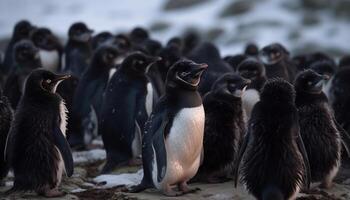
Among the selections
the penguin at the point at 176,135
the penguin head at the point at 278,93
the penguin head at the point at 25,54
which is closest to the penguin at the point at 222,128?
the penguin at the point at 176,135

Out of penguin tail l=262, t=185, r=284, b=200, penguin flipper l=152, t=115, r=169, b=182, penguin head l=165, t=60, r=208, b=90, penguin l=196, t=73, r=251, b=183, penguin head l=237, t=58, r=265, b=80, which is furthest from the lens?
penguin head l=237, t=58, r=265, b=80

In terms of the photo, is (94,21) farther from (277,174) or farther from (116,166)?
(277,174)

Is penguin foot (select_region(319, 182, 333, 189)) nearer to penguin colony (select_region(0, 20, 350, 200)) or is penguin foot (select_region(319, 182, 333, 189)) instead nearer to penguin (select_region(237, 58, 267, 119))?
penguin colony (select_region(0, 20, 350, 200))

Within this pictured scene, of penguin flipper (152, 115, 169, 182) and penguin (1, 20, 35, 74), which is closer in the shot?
penguin flipper (152, 115, 169, 182)

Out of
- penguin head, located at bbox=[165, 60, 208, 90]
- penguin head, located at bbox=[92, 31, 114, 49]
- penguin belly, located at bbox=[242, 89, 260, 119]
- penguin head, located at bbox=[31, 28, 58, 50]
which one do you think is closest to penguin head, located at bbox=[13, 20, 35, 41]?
penguin head, located at bbox=[31, 28, 58, 50]

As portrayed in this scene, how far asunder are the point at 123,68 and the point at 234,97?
147 centimetres

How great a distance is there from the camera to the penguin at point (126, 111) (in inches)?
300

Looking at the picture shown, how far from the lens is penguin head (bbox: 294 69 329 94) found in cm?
657

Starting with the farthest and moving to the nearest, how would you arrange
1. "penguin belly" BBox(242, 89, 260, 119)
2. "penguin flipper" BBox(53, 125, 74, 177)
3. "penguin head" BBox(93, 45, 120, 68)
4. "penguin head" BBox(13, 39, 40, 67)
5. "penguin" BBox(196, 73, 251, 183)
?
1. "penguin head" BBox(13, 39, 40, 67)
2. "penguin head" BBox(93, 45, 120, 68)
3. "penguin belly" BBox(242, 89, 260, 119)
4. "penguin" BBox(196, 73, 251, 183)
5. "penguin flipper" BBox(53, 125, 74, 177)

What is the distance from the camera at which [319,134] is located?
6496 millimetres

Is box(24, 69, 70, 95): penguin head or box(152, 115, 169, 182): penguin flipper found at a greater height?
box(24, 69, 70, 95): penguin head

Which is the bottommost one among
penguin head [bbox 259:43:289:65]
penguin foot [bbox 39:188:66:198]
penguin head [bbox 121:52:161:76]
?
penguin foot [bbox 39:188:66:198]

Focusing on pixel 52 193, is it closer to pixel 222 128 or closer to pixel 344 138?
pixel 222 128

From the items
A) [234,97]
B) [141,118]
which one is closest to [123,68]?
[141,118]
